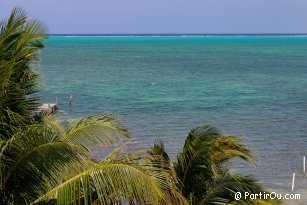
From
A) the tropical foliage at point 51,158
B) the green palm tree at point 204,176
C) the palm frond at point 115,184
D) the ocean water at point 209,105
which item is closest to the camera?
the palm frond at point 115,184

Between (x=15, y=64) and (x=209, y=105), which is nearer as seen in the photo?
(x=15, y=64)

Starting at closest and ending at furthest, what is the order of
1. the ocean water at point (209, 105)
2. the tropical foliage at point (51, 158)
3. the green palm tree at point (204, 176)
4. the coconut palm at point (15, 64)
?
the tropical foliage at point (51, 158), the coconut palm at point (15, 64), the green palm tree at point (204, 176), the ocean water at point (209, 105)

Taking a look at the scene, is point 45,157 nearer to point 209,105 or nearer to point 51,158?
point 51,158

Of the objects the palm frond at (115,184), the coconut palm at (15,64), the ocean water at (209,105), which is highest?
the coconut palm at (15,64)

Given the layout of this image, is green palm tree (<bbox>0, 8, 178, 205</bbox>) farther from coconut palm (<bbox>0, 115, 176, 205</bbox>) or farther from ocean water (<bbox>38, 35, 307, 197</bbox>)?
ocean water (<bbox>38, 35, 307, 197</bbox>)

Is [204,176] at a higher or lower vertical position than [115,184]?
lower

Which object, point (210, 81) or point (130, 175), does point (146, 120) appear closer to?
point (130, 175)

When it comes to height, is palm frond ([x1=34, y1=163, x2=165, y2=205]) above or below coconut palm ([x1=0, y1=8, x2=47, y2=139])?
below

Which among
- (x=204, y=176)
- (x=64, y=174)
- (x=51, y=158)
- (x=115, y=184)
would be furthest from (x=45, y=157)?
(x=204, y=176)

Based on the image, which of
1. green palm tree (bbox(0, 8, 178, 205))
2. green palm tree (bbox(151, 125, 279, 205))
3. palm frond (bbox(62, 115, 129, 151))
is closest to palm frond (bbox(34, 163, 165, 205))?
green palm tree (bbox(0, 8, 178, 205))

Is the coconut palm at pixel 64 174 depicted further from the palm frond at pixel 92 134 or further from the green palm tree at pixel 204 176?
the green palm tree at pixel 204 176

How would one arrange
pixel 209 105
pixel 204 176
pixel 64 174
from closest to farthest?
pixel 64 174, pixel 204 176, pixel 209 105

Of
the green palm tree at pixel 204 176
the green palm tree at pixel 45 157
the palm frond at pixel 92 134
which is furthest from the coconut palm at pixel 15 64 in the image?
the green palm tree at pixel 204 176

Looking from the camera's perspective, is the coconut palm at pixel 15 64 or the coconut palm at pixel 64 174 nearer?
the coconut palm at pixel 64 174
